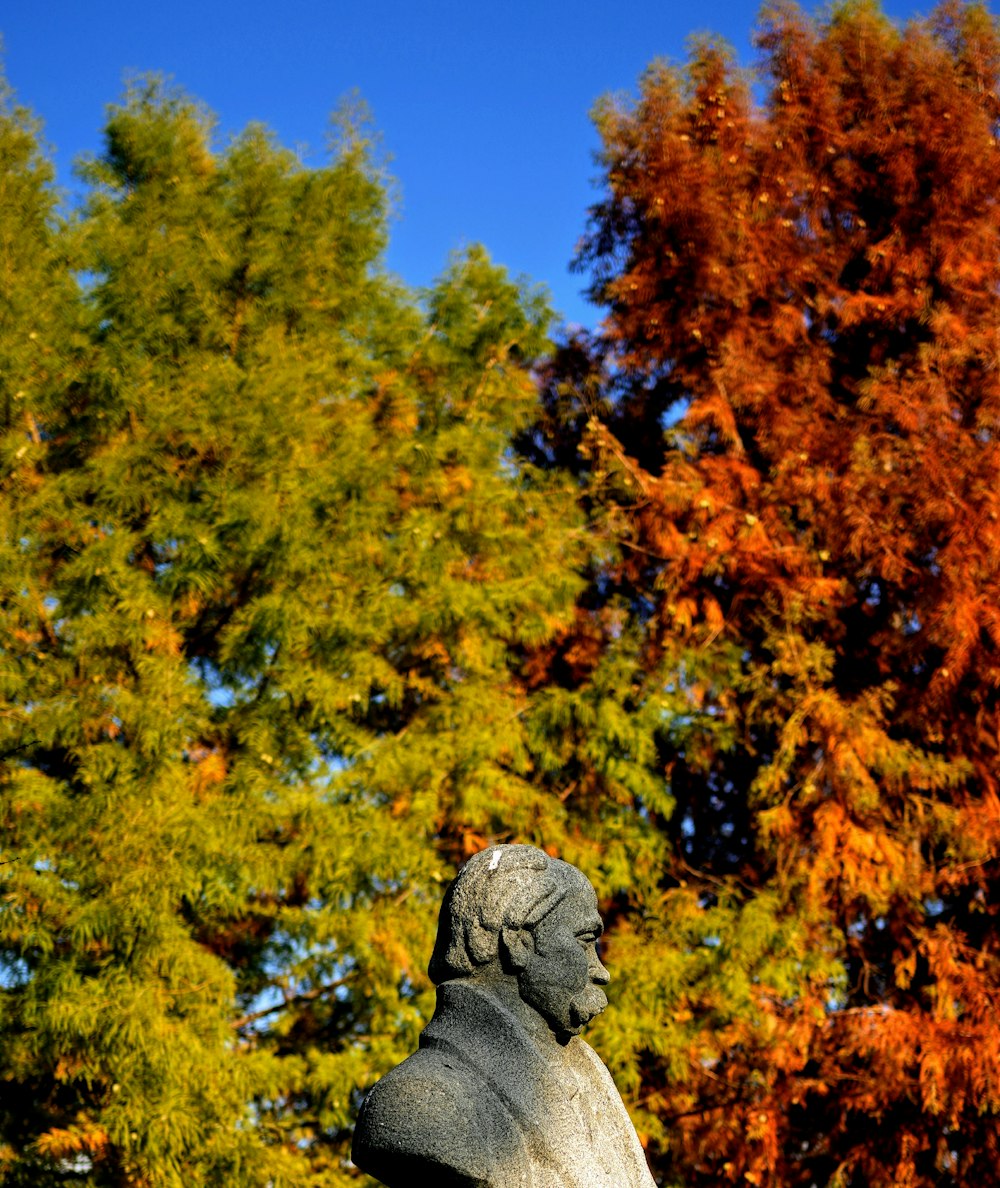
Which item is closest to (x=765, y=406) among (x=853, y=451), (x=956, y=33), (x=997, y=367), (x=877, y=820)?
(x=853, y=451)

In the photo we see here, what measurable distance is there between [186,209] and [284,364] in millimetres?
1442

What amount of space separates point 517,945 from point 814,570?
6.45 metres

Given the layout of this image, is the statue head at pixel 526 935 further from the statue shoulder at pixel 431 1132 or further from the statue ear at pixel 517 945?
the statue shoulder at pixel 431 1132

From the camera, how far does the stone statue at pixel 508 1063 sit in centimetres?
237

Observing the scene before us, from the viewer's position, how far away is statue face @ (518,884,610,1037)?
8.75ft

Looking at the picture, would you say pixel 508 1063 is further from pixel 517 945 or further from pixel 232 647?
pixel 232 647

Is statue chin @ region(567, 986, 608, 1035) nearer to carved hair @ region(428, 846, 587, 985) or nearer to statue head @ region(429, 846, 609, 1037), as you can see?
statue head @ region(429, 846, 609, 1037)

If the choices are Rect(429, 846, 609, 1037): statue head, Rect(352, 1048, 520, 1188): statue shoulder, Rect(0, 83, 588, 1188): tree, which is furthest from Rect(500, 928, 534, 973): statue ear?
Rect(0, 83, 588, 1188): tree

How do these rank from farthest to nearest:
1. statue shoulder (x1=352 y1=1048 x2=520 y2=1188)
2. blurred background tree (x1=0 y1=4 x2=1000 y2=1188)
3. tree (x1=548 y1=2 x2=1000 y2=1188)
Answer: tree (x1=548 y1=2 x2=1000 y2=1188)
blurred background tree (x1=0 y1=4 x2=1000 y2=1188)
statue shoulder (x1=352 y1=1048 x2=520 y2=1188)

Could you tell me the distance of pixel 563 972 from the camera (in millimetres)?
2676

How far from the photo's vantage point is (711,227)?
9852 millimetres

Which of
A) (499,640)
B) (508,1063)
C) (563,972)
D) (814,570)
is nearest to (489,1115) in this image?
(508,1063)

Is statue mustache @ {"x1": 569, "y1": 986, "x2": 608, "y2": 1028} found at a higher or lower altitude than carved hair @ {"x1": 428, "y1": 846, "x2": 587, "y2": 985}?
lower

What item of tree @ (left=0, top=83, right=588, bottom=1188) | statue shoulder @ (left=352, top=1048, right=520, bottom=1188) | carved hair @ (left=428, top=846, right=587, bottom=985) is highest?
tree @ (left=0, top=83, right=588, bottom=1188)
